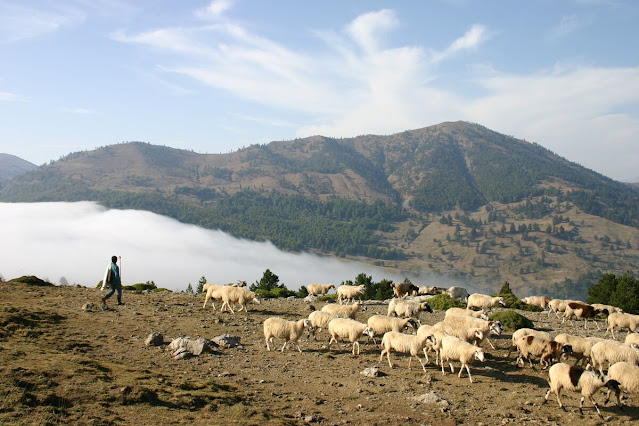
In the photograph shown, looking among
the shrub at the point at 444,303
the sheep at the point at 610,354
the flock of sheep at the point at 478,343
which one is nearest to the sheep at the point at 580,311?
the flock of sheep at the point at 478,343

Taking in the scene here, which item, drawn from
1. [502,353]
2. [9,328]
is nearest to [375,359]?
[502,353]

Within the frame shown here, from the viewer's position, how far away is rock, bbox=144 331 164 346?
18409 mm

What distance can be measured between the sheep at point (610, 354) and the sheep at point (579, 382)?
3740 mm

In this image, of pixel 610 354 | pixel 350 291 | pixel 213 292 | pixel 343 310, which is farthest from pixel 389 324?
pixel 350 291

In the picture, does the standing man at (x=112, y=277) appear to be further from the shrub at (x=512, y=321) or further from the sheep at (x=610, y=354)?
the sheep at (x=610, y=354)

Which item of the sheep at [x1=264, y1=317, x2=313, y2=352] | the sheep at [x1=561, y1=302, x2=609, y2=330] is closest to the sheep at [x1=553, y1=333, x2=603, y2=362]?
the sheep at [x1=561, y1=302, x2=609, y2=330]

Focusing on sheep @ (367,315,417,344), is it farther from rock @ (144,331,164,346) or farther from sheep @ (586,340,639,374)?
rock @ (144,331,164,346)

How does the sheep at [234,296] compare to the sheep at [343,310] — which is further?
the sheep at [234,296]

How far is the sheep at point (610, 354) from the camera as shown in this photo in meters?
16.7

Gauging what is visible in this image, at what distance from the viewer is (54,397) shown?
11.9 m

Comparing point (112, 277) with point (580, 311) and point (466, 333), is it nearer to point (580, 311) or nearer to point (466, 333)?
point (466, 333)

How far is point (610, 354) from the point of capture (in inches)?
675

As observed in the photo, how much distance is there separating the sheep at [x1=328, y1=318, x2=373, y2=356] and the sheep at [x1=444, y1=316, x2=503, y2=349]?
4525mm

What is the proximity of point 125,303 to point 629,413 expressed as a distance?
2498 centimetres
